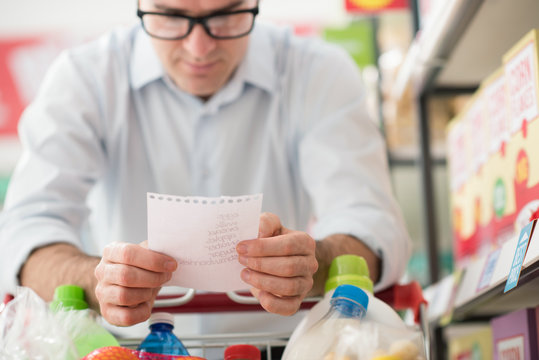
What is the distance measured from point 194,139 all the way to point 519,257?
992mm

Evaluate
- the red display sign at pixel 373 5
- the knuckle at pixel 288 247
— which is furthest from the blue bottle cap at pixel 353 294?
the red display sign at pixel 373 5

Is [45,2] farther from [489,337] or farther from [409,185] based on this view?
[489,337]

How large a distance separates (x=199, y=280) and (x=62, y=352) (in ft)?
0.69

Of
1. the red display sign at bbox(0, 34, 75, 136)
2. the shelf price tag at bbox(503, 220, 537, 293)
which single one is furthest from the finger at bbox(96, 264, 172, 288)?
the red display sign at bbox(0, 34, 75, 136)

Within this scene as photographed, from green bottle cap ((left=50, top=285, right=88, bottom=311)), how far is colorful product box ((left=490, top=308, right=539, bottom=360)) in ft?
2.50

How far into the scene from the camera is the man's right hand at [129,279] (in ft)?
2.95

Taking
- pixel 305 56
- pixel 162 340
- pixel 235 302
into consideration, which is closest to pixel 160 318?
pixel 162 340

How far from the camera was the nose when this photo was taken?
57.1 inches

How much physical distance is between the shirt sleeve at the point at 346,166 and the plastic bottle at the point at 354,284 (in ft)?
1.13

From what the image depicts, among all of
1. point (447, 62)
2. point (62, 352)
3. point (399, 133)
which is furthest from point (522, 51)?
point (399, 133)

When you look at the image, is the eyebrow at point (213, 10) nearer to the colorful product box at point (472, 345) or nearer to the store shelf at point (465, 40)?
the store shelf at point (465, 40)

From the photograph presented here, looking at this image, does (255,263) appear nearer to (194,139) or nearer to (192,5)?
(192,5)

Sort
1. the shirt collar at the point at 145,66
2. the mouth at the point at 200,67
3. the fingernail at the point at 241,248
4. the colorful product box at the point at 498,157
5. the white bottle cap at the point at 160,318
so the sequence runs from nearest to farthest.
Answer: the fingernail at the point at 241,248 → the white bottle cap at the point at 160,318 → the colorful product box at the point at 498,157 → the mouth at the point at 200,67 → the shirt collar at the point at 145,66

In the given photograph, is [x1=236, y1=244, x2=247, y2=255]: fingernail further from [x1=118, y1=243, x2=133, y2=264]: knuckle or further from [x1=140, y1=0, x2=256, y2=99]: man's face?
[x1=140, y1=0, x2=256, y2=99]: man's face
